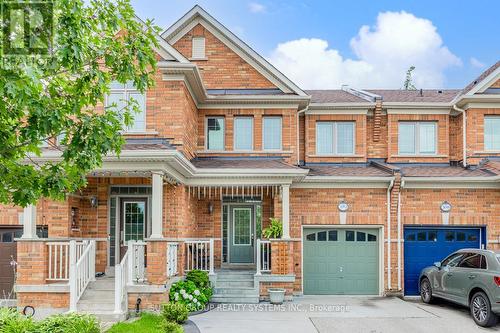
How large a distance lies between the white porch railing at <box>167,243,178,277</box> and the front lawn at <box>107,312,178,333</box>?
1.46m

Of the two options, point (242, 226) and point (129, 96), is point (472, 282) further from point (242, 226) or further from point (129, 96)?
point (129, 96)

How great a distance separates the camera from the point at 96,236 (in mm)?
13344

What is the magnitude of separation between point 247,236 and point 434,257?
5893mm

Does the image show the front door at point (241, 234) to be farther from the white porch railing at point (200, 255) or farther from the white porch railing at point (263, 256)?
the white porch railing at point (200, 255)

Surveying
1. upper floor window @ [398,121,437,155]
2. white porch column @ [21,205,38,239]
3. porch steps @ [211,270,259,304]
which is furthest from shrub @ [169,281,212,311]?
upper floor window @ [398,121,437,155]

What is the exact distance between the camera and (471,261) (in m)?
11.5

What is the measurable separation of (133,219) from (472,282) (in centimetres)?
901

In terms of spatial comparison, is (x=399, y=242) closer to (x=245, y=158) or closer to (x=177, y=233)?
(x=245, y=158)

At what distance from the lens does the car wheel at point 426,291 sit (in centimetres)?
1339

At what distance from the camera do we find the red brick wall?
15516 millimetres

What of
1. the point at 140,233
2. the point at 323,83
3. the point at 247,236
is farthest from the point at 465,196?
the point at 323,83

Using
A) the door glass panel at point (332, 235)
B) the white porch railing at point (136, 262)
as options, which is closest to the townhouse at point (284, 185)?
the door glass panel at point (332, 235)

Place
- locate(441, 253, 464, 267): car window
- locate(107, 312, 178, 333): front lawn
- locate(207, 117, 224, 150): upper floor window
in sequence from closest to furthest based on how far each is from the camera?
locate(107, 312, 178, 333): front lawn
locate(441, 253, 464, 267): car window
locate(207, 117, 224, 150): upper floor window

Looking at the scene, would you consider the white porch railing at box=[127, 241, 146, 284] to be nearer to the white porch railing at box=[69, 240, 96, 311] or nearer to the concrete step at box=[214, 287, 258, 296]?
the white porch railing at box=[69, 240, 96, 311]
